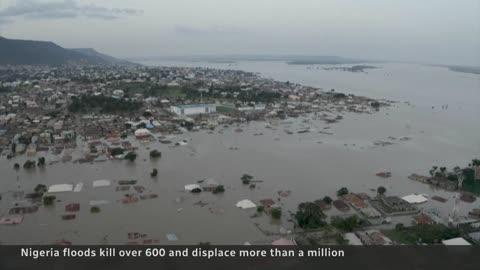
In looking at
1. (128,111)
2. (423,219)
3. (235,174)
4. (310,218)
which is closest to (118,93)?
(128,111)

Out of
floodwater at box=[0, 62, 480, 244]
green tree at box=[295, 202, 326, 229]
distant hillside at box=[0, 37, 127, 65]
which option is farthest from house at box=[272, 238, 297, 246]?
distant hillside at box=[0, 37, 127, 65]

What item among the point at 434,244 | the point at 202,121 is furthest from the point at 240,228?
Result: the point at 202,121

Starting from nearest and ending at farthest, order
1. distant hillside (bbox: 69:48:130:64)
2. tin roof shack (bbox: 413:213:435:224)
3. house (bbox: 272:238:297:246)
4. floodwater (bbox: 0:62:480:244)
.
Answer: house (bbox: 272:238:297:246), floodwater (bbox: 0:62:480:244), tin roof shack (bbox: 413:213:435:224), distant hillside (bbox: 69:48:130:64)

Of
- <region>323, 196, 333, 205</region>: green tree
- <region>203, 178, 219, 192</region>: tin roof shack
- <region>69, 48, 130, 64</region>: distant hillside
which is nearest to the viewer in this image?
<region>323, 196, 333, 205</region>: green tree

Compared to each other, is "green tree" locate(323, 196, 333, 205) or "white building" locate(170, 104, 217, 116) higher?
"white building" locate(170, 104, 217, 116)

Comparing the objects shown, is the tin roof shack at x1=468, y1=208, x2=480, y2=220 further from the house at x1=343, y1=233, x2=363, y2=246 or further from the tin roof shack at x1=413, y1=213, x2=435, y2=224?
the house at x1=343, y1=233, x2=363, y2=246

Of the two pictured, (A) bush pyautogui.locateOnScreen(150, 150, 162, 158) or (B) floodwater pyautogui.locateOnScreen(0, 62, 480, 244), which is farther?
(A) bush pyautogui.locateOnScreen(150, 150, 162, 158)

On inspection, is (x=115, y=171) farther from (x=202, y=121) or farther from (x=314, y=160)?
(x=202, y=121)
